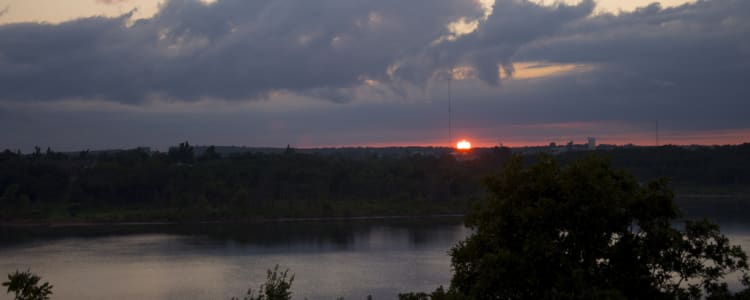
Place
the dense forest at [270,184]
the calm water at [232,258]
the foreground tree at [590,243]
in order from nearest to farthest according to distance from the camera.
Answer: the foreground tree at [590,243] < the calm water at [232,258] < the dense forest at [270,184]

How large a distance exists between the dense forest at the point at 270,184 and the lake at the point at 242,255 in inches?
125

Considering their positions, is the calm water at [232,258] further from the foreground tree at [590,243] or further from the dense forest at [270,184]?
the foreground tree at [590,243]

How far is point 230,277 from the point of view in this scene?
956 inches

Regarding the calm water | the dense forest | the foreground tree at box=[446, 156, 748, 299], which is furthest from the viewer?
the dense forest

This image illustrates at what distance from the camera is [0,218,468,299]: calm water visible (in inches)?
883

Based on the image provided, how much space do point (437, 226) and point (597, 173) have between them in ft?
109

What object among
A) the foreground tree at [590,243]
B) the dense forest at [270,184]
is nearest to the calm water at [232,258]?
the dense forest at [270,184]

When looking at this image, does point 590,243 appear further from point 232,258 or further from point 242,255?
point 242,255

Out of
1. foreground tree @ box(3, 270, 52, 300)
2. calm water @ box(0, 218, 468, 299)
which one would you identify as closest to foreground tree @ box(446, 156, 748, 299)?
foreground tree @ box(3, 270, 52, 300)

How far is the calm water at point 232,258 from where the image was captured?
22.4 meters

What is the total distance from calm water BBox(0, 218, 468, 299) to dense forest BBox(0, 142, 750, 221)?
161 inches

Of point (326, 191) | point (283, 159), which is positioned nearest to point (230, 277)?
point (326, 191)

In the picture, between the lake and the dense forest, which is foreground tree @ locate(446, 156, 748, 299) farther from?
the dense forest

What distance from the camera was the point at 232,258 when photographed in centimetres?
2870
